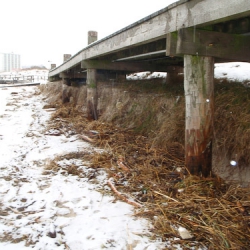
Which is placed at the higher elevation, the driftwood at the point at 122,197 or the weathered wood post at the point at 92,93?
the weathered wood post at the point at 92,93

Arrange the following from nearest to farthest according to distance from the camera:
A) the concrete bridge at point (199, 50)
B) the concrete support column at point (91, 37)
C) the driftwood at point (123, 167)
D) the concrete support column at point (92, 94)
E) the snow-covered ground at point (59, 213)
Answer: the snow-covered ground at point (59, 213), the concrete bridge at point (199, 50), the driftwood at point (123, 167), the concrete support column at point (92, 94), the concrete support column at point (91, 37)

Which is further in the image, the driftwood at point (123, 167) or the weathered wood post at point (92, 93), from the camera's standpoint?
the weathered wood post at point (92, 93)

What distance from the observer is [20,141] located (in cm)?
553

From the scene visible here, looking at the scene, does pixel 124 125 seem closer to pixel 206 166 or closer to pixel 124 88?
pixel 124 88

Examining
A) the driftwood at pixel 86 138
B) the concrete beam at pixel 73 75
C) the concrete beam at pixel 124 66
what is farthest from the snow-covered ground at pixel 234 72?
the concrete beam at pixel 73 75

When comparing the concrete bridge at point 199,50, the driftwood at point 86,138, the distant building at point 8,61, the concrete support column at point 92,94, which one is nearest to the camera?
the concrete bridge at point 199,50

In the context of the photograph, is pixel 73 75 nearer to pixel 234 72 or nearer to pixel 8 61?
pixel 234 72

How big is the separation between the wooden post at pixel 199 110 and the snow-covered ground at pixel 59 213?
1199mm

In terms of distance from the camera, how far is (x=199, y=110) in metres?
3.26

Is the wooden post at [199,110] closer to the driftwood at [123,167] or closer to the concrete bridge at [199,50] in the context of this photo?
the concrete bridge at [199,50]

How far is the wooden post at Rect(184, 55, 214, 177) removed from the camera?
324 cm

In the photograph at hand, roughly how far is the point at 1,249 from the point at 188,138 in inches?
98.7

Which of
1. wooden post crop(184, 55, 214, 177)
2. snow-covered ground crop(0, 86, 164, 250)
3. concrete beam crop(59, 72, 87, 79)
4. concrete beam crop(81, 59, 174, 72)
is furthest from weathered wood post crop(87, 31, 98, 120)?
concrete beam crop(59, 72, 87, 79)

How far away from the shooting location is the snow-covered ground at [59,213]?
2209mm
